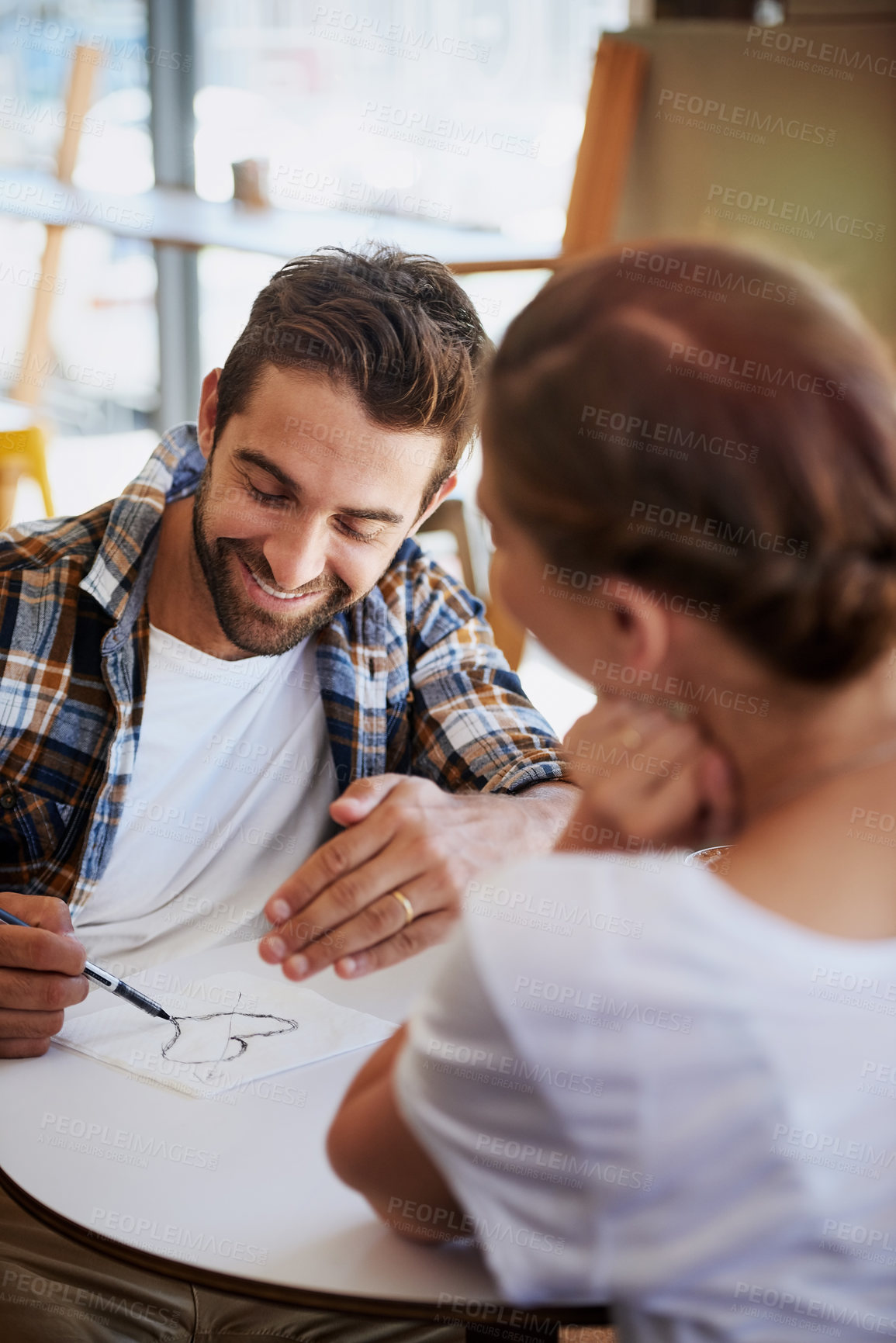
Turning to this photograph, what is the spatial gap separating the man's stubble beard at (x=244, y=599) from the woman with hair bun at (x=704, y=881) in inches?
29.8

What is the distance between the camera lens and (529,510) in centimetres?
68

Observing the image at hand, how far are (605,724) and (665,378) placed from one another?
0.21 metres

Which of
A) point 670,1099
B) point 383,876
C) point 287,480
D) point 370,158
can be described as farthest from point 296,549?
point 370,158

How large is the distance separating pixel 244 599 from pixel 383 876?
1.62 feet

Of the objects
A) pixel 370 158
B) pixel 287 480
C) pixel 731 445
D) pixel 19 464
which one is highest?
pixel 731 445

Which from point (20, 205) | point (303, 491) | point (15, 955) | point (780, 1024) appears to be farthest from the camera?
point (20, 205)

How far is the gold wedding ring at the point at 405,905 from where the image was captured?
1037 mm

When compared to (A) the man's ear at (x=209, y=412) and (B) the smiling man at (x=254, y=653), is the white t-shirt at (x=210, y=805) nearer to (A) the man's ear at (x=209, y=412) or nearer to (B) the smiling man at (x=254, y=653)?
(B) the smiling man at (x=254, y=653)

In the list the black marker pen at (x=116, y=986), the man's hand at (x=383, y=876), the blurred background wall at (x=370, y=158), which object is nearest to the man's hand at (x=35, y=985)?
the black marker pen at (x=116, y=986)

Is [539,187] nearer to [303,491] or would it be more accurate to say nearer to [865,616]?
[303,491]

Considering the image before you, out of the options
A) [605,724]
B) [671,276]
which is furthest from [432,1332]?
[671,276]

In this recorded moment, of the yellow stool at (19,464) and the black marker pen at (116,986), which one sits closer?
the black marker pen at (116,986)

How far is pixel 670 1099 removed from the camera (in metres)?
0.61

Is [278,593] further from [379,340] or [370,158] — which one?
[370,158]
